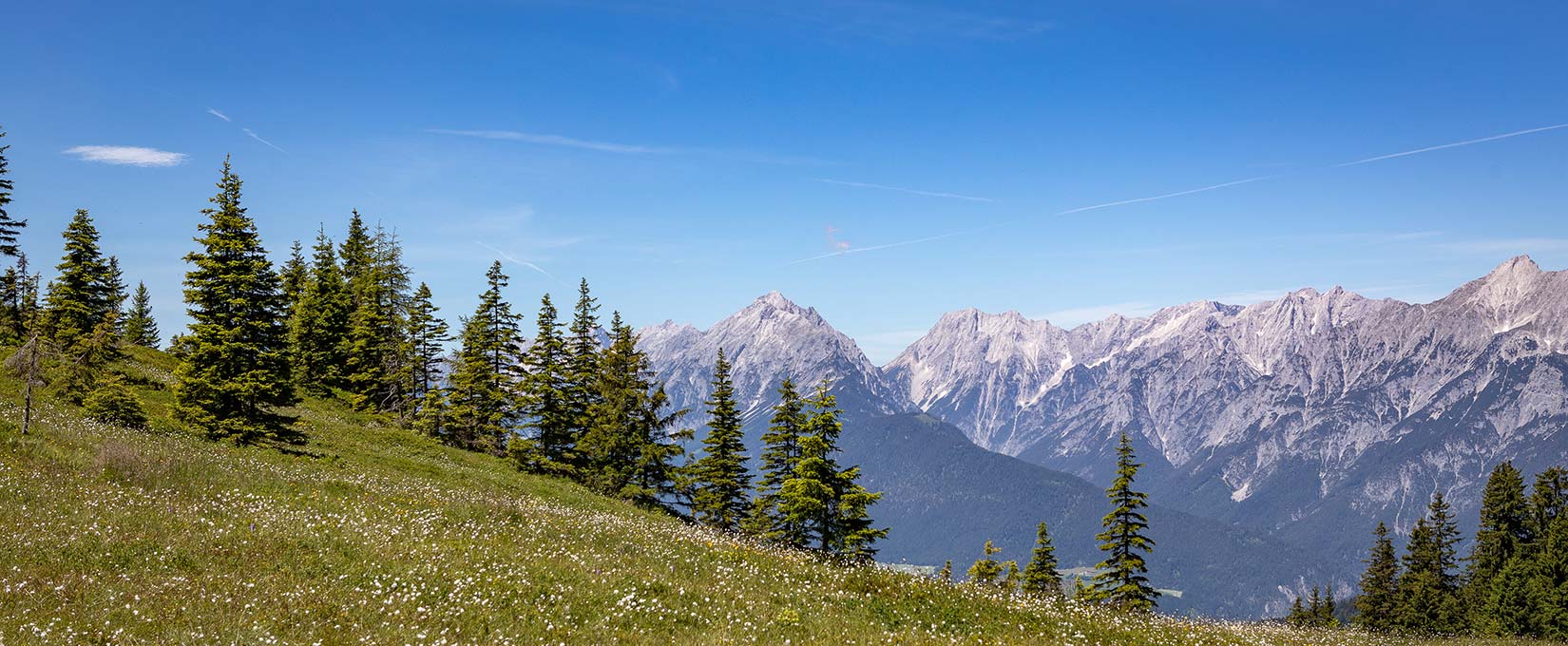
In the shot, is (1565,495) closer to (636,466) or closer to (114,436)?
(636,466)

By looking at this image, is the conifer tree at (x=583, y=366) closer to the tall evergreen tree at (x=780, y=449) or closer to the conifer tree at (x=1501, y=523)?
the tall evergreen tree at (x=780, y=449)

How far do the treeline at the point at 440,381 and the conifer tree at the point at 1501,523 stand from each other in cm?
6060

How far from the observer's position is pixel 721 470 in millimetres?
49781

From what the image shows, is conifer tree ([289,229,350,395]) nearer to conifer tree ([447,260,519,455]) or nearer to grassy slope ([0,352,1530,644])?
conifer tree ([447,260,519,455])

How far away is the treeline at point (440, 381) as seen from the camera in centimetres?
3177

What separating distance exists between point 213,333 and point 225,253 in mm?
3400

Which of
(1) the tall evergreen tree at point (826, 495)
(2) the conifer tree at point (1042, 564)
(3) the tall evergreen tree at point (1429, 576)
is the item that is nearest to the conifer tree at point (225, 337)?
(1) the tall evergreen tree at point (826, 495)

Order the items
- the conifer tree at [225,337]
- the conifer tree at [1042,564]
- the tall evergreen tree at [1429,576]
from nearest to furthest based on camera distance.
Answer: the conifer tree at [225,337], the conifer tree at [1042,564], the tall evergreen tree at [1429,576]

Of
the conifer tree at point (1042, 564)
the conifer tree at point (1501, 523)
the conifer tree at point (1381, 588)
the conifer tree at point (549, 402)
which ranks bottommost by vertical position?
the conifer tree at point (1381, 588)

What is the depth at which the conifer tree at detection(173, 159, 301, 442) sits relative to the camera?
1211 inches

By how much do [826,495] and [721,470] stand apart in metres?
13.3

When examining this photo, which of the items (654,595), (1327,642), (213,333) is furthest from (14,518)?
(1327,642)

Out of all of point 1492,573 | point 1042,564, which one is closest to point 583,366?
point 1042,564

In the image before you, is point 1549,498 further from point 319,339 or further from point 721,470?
point 319,339
